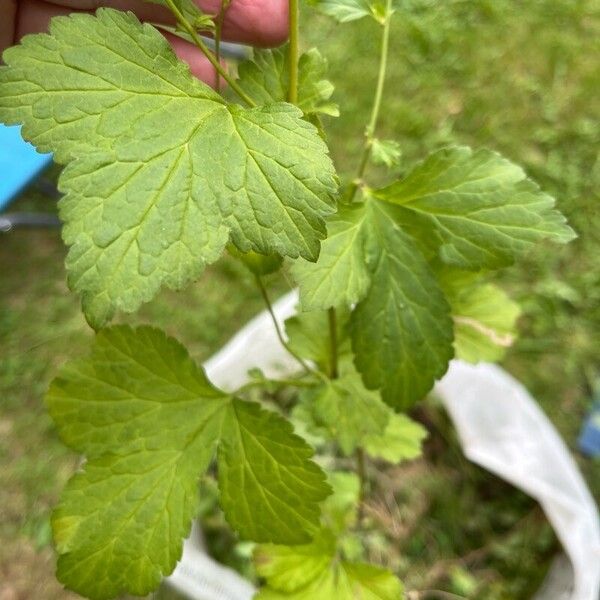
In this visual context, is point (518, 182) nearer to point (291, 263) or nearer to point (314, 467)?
point (291, 263)

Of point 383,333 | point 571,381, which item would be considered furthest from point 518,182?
point 571,381

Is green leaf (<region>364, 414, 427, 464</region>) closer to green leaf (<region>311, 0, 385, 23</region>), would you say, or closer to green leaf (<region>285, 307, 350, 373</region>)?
green leaf (<region>285, 307, 350, 373</region>)

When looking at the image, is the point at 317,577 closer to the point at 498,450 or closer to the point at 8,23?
the point at 498,450

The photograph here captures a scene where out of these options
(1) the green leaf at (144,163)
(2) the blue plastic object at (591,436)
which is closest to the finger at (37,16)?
(1) the green leaf at (144,163)

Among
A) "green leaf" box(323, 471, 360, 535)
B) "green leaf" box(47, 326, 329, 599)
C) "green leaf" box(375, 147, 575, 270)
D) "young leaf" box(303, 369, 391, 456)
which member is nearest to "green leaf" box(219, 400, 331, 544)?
"green leaf" box(47, 326, 329, 599)

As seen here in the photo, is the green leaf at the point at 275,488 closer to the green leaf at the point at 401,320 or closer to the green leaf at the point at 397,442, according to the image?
the green leaf at the point at 401,320

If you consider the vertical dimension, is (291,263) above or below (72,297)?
above
